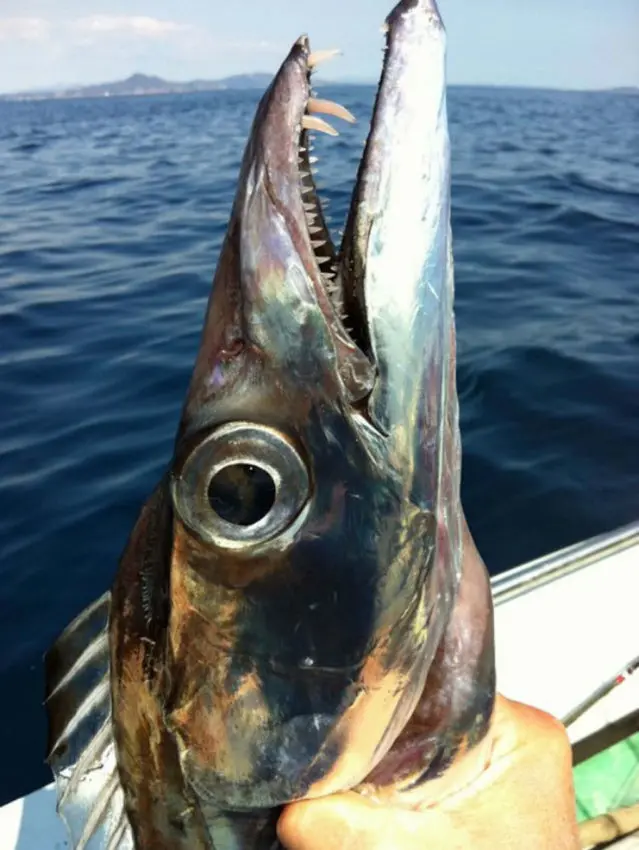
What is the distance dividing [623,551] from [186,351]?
16.4 feet

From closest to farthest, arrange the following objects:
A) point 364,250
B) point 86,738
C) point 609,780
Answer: point 364,250, point 86,738, point 609,780

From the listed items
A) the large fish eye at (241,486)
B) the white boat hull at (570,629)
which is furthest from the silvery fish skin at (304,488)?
the white boat hull at (570,629)

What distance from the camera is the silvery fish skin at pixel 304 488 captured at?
1.20 m

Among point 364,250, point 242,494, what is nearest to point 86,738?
point 242,494

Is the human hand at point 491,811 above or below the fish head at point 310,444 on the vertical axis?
below

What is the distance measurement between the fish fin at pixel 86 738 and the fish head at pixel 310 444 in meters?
0.34

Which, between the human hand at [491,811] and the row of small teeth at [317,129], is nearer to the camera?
the row of small teeth at [317,129]

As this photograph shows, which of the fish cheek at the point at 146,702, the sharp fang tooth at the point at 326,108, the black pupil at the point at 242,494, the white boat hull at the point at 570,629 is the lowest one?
the white boat hull at the point at 570,629

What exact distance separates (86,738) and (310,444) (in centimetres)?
88

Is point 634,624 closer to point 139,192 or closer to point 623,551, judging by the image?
point 623,551

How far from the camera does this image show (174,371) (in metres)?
6.96

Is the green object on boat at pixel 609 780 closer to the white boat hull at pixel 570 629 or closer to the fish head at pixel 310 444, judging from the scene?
the white boat hull at pixel 570 629

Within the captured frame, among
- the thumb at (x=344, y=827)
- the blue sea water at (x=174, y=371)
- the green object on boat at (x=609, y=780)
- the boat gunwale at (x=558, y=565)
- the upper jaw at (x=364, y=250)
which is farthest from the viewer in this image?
the blue sea water at (x=174, y=371)

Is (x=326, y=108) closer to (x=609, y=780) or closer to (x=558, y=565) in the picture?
(x=558, y=565)
